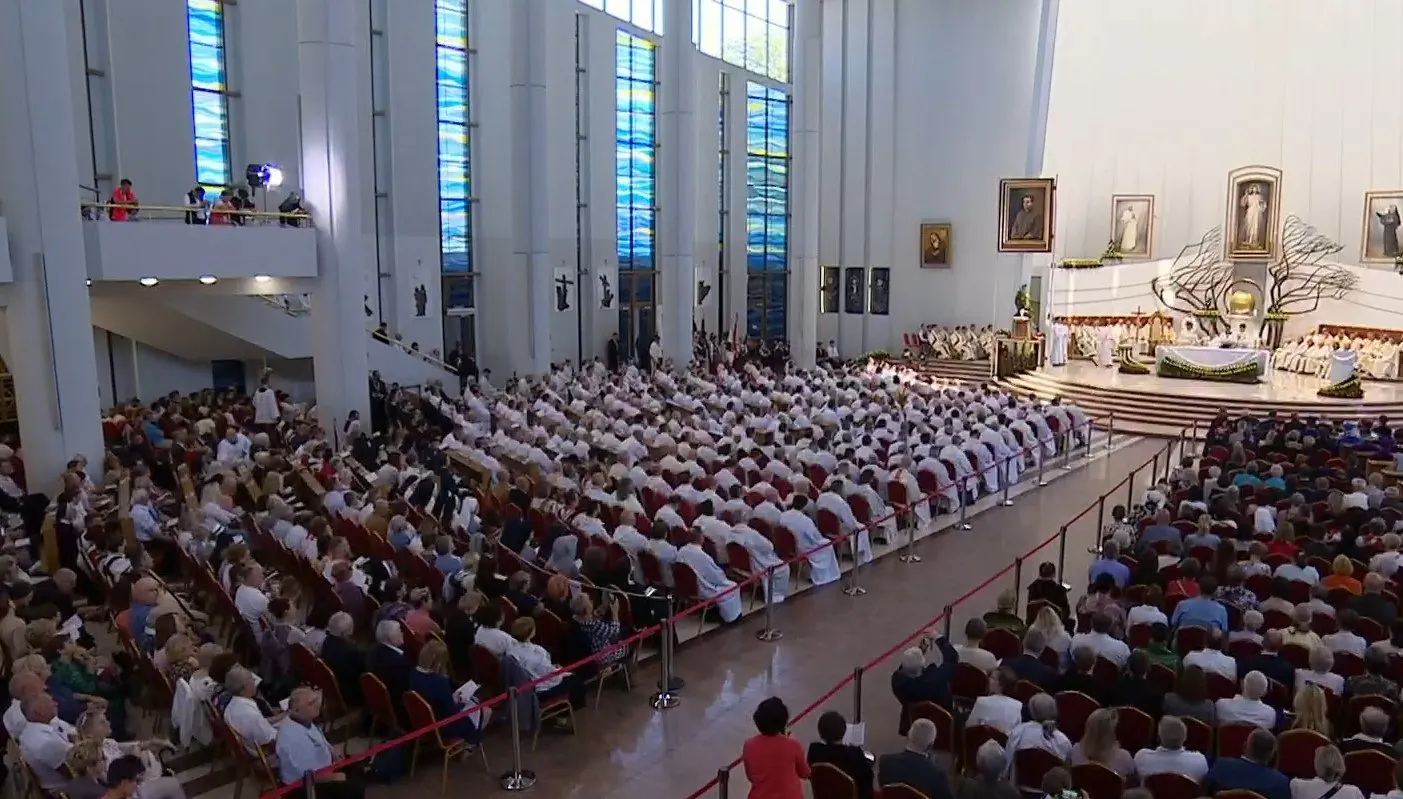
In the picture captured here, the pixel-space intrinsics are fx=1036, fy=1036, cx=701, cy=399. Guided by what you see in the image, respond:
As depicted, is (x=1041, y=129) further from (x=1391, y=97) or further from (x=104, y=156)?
(x=104, y=156)

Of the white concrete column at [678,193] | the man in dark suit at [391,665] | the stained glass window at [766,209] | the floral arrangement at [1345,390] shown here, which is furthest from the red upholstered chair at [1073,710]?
the stained glass window at [766,209]

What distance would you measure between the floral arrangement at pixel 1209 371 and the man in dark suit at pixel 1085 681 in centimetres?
1974

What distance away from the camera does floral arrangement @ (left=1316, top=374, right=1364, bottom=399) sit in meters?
21.4

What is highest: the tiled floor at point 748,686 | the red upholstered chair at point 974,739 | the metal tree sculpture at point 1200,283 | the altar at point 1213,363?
the metal tree sculpture at point 1200,283

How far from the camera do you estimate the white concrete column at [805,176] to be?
29422 mm

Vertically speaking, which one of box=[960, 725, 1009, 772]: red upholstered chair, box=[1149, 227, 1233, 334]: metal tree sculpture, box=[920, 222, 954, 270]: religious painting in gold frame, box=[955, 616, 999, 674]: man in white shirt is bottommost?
box=[960, 725, 1009, 772]: red upholstered chair

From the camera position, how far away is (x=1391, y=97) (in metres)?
26.9

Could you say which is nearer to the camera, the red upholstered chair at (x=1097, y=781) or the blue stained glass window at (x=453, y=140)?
the red upholstered chair at (x=1097, y=781)

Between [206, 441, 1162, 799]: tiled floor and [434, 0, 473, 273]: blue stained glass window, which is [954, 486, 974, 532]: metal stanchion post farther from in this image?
[434, 0, 473, 273]: blue stained glass window

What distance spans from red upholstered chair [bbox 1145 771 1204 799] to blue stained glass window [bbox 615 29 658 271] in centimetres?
2386

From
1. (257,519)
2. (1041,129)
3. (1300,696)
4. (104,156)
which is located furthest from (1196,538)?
(1041,129)

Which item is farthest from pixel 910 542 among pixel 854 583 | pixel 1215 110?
pixel 1215 110

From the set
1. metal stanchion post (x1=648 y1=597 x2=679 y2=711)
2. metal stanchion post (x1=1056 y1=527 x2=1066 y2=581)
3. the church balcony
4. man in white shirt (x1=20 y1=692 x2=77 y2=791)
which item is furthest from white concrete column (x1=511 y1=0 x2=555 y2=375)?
man in white shirt (x1=20 y1=692 x2=77 y2=791)

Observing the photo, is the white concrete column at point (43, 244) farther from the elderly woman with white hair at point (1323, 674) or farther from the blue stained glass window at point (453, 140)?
the elderly woman with white hair at point (1323, 674)
